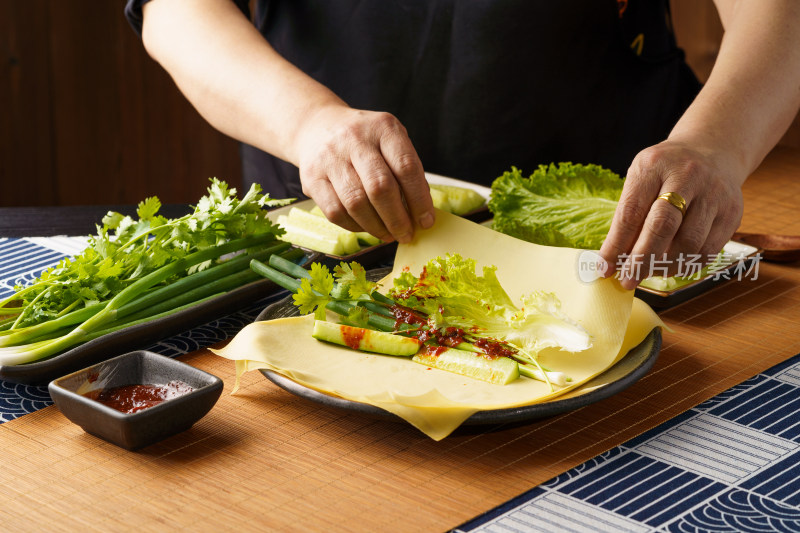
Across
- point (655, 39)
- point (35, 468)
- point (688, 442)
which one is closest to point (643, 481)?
point (688, 442)

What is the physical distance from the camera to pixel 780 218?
2184 millimetres

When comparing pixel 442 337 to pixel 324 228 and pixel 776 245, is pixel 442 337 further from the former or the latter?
pixel 776 245

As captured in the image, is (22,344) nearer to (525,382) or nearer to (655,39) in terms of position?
(525,382)

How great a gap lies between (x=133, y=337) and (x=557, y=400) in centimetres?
68

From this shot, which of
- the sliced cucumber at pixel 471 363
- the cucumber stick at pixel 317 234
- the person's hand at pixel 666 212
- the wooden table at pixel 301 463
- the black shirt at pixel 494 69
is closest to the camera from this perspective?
the wooden table at pixel 301 463

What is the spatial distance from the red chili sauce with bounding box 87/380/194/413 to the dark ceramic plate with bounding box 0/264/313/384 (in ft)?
0.36

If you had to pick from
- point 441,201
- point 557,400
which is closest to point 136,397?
point 557,400

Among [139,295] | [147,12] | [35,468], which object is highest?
[147,12]

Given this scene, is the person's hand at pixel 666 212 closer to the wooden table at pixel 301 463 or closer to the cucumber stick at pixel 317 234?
the wooden table at pixel 301 463

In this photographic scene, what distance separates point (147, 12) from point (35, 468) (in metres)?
1.36

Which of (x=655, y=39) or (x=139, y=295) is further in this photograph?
(x=655, y=39)

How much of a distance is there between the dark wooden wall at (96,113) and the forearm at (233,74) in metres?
2.08

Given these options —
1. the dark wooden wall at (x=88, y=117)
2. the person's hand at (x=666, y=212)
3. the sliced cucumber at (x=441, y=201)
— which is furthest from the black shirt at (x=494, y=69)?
the dark wooden wall at (x=88, y=117)

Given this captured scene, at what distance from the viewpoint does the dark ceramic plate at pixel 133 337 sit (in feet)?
4.19
